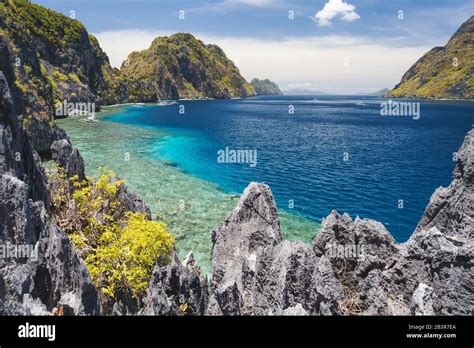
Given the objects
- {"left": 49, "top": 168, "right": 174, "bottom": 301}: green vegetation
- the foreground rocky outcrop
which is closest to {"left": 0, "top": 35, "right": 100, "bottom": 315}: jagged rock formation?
the foreground rocky outcrop

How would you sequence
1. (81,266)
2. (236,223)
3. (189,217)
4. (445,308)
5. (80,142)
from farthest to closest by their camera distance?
(80,142) < (189,217) < (236,223) < (81,266) < (445,308)

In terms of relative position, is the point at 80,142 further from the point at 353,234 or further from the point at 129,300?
the point at 353,234

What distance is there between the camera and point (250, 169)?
66.5m

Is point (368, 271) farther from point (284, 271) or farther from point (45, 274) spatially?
point (45, 274)

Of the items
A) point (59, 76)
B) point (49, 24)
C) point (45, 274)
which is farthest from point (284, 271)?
point (49, 24)

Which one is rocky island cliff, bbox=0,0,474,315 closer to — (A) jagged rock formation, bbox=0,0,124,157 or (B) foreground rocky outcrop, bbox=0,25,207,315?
(B) foreground rocky outcrop, bbox=0,25,207,315

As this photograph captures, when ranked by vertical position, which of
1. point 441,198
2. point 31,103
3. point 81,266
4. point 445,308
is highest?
point 31,103

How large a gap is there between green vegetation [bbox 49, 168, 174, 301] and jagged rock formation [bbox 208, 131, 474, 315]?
469cm

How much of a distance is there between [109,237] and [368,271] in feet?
52.8

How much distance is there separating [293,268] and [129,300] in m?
9.56

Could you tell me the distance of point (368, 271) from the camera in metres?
16.1

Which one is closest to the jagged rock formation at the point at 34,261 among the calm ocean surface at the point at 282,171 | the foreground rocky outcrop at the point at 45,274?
the foreground rocky outcrop at the point at 45,274
